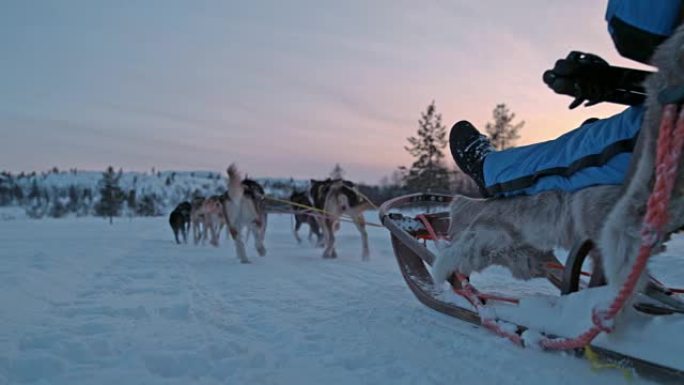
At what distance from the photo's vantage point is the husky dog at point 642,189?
1550mm

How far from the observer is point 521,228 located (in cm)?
239

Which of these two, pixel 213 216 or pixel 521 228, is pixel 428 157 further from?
pixel 521 228

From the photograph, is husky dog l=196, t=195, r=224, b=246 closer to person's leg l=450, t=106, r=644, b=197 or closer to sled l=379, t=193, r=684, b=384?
sled l=379, t=193, r=684, b=384

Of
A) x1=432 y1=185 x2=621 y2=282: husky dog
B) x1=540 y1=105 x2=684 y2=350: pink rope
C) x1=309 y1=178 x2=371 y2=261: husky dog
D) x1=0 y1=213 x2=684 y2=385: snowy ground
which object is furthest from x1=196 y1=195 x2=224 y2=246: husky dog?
x1=540 y1=105 x2=684 y2=350: pink rope

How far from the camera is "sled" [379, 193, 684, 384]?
1786 mm

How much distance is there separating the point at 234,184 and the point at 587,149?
7.48 metres

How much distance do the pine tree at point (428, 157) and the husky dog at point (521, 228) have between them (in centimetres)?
2847

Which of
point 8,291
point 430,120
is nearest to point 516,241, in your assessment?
point 8,291

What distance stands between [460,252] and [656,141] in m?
1.24

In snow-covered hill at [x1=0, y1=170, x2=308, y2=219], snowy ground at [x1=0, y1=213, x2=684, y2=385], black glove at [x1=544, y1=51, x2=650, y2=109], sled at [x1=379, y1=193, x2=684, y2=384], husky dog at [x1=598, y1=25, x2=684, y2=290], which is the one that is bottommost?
snowy ground at [x1=0, y1=213, x2=684, y2=385]

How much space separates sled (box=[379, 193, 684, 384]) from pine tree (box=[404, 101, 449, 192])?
27.3 meters

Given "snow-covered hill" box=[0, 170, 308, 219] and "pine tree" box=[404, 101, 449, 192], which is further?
"snow-covered hill" box=[0, 170, 308, 219]

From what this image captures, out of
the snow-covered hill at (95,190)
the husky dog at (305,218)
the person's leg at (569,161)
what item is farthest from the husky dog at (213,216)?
the snow-covered hill at (95,190)

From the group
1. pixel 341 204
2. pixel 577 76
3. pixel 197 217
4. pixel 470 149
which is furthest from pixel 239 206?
pixel 197 217
